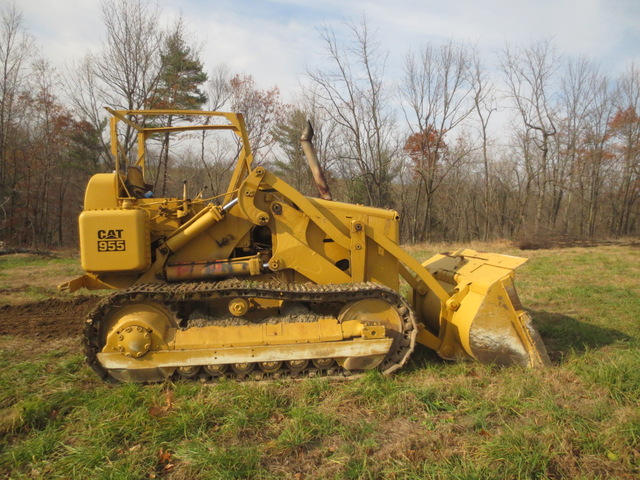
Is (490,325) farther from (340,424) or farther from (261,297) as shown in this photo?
(261,297)

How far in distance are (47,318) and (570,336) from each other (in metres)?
8.29

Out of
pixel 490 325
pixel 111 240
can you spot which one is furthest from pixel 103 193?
pixel 490 325

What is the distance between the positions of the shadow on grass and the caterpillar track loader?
3.34 ft

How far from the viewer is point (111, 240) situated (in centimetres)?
405

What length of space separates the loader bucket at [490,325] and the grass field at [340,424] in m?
0.16

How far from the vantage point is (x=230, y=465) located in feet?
8.98

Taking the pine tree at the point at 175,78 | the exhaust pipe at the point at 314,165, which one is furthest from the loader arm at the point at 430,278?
the pine tree at the point at 175,78

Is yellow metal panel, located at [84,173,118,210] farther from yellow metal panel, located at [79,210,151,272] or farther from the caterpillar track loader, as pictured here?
yellow metal panel, located at [79,210,151,272]

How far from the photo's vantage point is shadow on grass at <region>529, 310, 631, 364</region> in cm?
501

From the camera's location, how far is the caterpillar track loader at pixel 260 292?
4012mm

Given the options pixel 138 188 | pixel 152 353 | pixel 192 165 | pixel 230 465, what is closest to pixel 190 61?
pixel 192 165

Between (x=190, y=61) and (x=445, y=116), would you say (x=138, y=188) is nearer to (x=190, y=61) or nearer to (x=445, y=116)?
(x=190, y=61)

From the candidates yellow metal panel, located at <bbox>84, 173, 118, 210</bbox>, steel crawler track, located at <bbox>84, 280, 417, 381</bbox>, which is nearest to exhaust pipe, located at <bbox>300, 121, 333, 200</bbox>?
steel crawler track, located at <bbox>84, 280, 417, 381</bbox>

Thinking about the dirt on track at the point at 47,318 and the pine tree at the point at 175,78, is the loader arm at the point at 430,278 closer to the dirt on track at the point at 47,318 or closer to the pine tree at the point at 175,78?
the dirt on track at the point at 47,318
